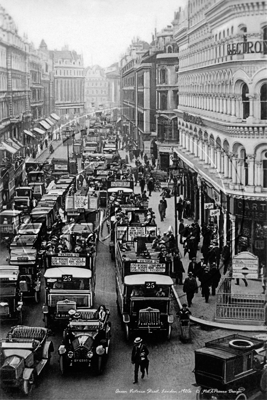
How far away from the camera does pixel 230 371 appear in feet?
50.3

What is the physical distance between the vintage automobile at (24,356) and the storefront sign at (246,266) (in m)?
7.96

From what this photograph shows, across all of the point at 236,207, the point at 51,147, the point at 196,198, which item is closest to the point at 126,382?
the point at 236,207

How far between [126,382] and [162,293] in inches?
138

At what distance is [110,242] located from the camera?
29.9 metres

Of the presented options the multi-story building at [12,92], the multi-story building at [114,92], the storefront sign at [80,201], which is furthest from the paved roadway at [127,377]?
the multi-story building at [114,92]

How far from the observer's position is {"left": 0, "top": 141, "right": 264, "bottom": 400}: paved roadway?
1623cm

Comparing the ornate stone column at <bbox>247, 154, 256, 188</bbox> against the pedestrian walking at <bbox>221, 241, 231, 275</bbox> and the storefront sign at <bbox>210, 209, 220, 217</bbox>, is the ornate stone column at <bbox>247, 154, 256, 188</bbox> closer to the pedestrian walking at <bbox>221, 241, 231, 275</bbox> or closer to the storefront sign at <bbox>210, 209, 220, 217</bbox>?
the storefront sign at <bbox>210, 209, 220, 217</bbox>

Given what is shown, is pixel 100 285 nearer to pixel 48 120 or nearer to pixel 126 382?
pixel 126 382

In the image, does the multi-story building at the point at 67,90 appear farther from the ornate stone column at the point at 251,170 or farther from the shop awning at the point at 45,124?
the ornate stone column at the point at 251,170

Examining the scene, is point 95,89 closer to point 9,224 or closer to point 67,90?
point 67,90

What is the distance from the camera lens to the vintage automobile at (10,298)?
68.5 ft

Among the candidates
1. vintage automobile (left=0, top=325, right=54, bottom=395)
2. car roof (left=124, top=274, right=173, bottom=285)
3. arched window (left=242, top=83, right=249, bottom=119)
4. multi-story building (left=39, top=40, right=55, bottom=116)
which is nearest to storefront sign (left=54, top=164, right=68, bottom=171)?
multi-story building (left=39, top=40, right=55, bottom=116)

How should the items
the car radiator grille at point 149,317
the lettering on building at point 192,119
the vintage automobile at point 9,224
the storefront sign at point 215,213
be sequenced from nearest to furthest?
the car radiator grille at point 149,317, the storefront sign at point 215,213, the vintage automobile at point 9,224, the lettering on building at point 192,119

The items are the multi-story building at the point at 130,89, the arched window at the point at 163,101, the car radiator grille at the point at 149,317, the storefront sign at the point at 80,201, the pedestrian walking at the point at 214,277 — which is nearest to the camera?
the car radiator grille at the point at 149,317
